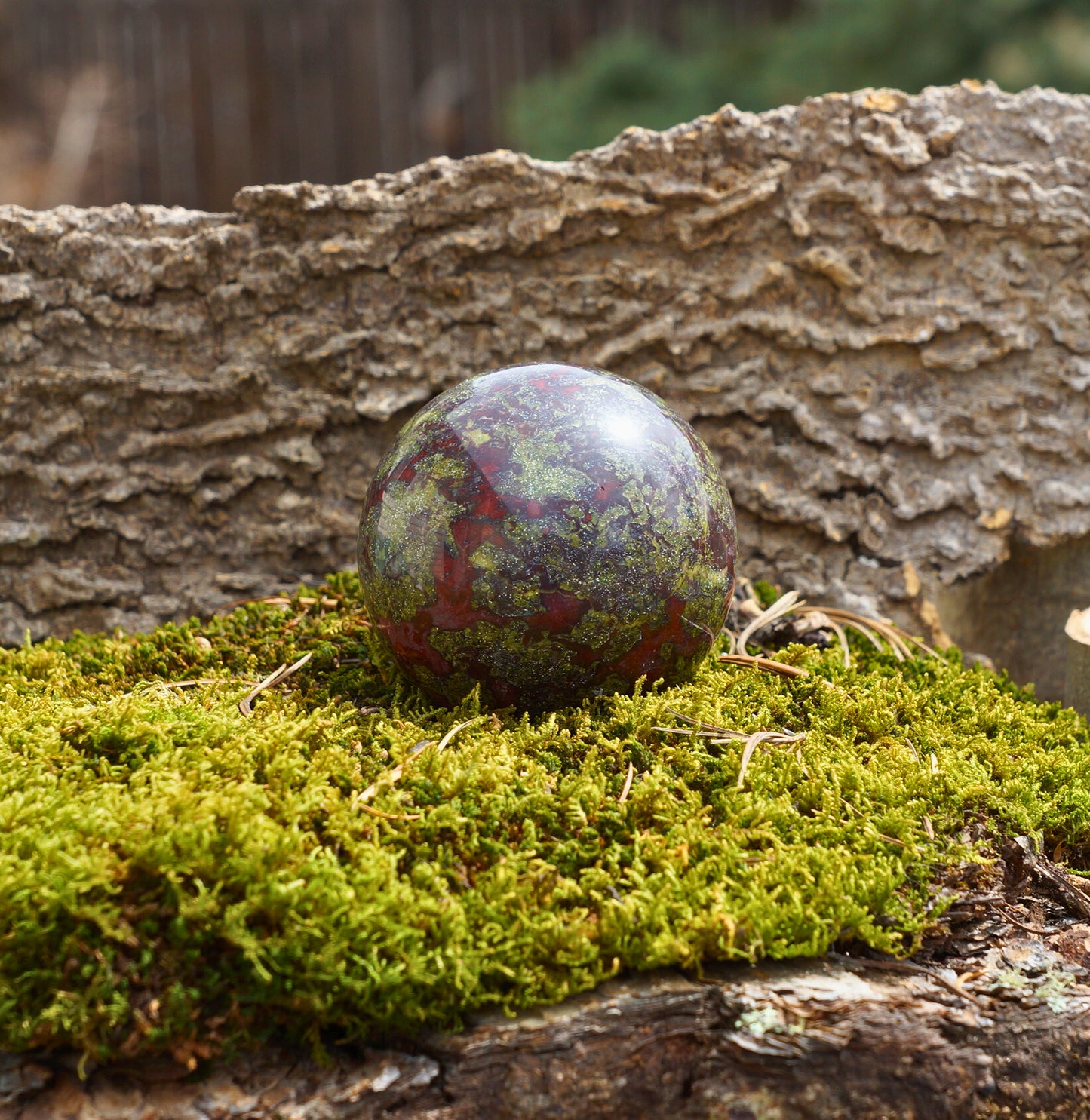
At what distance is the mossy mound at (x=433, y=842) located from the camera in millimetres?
1413

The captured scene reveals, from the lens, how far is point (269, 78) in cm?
962

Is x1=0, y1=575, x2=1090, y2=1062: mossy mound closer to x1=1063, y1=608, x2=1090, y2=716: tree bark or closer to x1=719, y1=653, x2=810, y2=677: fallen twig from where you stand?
x1=719, y1=653, x2=810, y2=677: fallen twig

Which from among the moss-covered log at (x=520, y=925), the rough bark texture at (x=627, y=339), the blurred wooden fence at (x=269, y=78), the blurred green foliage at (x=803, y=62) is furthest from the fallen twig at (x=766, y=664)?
the blurred wooden fence at (x=269, y=78)

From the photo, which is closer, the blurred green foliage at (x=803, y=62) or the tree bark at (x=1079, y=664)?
the tree bark at (x=1079, y=664)

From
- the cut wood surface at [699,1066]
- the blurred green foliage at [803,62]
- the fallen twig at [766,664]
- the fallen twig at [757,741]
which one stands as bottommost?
the cut wood surface at [699,1066]

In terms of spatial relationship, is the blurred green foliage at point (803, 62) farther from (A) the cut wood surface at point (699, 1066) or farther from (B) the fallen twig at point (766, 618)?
(A) the cut wood surface at point (699, 1066)

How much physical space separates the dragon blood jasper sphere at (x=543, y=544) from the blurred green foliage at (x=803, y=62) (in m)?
4.65

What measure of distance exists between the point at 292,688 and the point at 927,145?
2.71m

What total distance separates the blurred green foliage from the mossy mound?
4739mm

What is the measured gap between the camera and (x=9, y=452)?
10.3 feet

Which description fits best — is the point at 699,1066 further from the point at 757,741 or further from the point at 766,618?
the point at 766,618

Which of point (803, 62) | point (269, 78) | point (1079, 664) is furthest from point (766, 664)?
point (269, 78)

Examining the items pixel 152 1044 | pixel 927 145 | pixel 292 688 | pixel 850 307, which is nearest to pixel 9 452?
pixel 292 688

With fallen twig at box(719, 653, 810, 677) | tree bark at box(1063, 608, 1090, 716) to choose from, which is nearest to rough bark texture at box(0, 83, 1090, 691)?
tree bark at box(1063, 608, 1090, 716)
